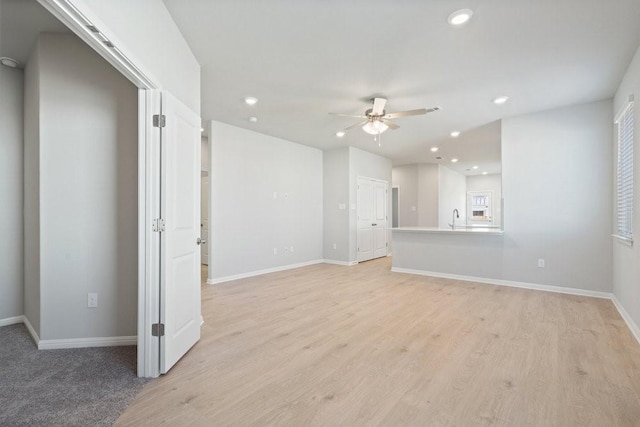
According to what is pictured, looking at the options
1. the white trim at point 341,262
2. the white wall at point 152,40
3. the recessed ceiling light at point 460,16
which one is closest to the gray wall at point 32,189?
the white wall at point 152,40

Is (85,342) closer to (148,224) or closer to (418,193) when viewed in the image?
(148,224)

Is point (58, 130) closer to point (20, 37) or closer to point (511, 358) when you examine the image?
point (20, 37)

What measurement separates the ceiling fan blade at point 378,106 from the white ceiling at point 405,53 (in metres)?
0.13

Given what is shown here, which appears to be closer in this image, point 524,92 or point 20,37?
point 20,37

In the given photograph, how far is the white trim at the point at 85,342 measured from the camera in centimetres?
255

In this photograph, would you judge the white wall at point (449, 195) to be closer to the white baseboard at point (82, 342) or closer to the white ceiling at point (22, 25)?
the white baseboard at point (82, 342)

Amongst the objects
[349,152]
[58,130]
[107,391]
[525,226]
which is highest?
[349,152]

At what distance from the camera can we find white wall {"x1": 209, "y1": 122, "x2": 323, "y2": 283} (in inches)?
202

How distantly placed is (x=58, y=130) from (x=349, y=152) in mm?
5227

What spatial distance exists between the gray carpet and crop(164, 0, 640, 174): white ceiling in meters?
2.75

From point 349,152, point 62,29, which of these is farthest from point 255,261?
point 62,29

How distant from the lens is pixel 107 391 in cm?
196

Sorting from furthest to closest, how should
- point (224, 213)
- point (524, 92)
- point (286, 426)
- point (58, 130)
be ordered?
point (224, 213) → point (524, 92) → point (58, 130) → point (286, 426)

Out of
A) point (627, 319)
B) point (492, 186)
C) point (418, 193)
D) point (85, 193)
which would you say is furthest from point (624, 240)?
point (492, 186)
